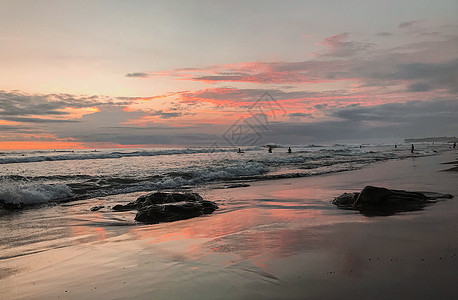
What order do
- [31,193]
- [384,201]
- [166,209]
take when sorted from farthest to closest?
[31,193] < [166,209] < [384,201]

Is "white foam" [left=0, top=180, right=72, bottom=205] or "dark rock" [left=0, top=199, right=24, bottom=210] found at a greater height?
"white foam" [left=0, top=180, right=72, bottom=205]

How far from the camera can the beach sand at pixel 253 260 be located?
328 cm

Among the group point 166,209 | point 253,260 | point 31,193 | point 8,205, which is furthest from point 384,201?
point 31,193

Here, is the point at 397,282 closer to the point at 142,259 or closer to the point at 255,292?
the point at 255,292

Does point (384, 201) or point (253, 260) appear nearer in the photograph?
point (253, 260)

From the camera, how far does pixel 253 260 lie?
167 inches

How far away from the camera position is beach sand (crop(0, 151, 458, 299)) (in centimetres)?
328

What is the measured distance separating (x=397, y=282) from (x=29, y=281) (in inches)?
170

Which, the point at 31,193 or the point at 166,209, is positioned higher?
the point at 31,193

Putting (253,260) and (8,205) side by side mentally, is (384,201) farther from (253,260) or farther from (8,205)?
(8,205)

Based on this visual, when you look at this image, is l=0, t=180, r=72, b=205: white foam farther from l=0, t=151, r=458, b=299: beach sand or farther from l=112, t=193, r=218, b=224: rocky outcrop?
l=0, t=151, r=458, b=299: beach sand

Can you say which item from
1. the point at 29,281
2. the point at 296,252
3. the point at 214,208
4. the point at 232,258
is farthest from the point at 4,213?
the point at 296,252

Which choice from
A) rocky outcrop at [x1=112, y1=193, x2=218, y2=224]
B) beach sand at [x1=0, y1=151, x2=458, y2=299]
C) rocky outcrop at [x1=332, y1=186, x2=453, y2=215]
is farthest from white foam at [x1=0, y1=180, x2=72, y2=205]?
rocky outcrop at [x1=332, y1=186, x2=453, y2=215]

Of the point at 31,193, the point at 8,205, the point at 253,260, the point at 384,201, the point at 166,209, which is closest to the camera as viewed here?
the point at 253,260
